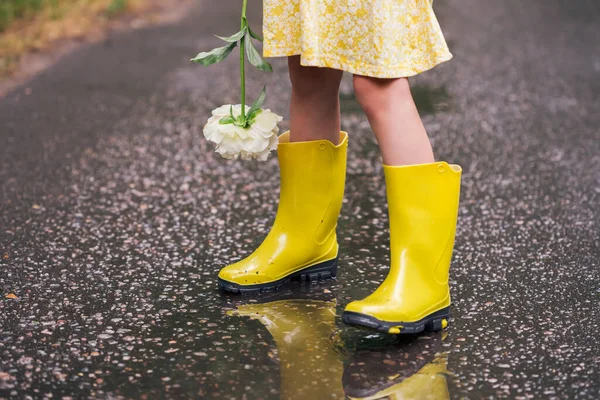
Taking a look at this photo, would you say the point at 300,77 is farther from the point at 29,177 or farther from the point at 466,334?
the point at 29,177

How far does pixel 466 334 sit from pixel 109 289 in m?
0.93

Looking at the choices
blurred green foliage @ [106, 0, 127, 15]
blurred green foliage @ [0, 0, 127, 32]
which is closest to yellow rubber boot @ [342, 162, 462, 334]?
blurred green foliage @ [0, 0, 127, 32]

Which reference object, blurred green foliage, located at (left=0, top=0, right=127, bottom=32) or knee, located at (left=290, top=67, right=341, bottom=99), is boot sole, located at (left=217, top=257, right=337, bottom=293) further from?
blurred green foliage, located at (left=0, top=0, right=127, bottom=32)

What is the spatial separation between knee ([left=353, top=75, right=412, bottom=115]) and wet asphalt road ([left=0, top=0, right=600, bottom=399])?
536 millimetres

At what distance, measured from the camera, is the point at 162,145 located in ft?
13.3

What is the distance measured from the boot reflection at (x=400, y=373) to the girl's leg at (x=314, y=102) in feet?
1.92

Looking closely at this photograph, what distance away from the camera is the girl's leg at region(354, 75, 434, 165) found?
85.0 inches

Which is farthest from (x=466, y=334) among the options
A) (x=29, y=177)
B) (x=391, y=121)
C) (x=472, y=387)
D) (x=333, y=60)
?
(x=29, y=177)

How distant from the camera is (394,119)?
218 cm

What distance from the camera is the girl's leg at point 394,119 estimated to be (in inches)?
85.0

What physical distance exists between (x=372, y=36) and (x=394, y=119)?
0.20 m

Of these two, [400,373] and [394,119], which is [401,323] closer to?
[400,373]

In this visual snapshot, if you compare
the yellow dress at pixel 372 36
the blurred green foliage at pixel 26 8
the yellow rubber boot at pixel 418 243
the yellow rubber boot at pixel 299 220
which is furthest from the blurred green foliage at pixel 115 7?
the yellow rubber boot at pixel 418 243

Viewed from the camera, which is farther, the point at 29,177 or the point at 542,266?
the point at 29,177
